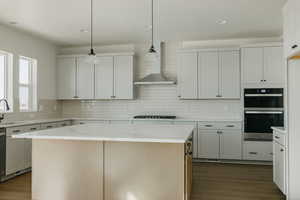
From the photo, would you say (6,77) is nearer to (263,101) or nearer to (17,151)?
(17,151)

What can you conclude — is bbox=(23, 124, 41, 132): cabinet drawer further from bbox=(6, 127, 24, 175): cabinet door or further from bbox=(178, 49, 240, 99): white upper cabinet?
bbox=(178, 49, 240, 99): white upper cabinet

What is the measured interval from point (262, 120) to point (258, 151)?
62 cm

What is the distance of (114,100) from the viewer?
20.3 feet

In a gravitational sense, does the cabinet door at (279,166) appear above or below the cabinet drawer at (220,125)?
below

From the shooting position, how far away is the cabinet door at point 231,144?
518cm

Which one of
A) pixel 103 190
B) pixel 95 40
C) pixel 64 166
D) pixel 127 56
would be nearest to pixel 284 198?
pixel 103 190

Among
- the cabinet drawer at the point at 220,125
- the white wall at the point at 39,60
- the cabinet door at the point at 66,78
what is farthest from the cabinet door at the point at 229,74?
the white wall at the point at 39,60

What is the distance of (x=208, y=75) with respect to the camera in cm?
543

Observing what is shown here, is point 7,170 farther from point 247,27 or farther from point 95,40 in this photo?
point 247,27

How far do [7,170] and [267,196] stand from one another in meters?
3.91

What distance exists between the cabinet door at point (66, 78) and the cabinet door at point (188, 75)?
252 centimetres

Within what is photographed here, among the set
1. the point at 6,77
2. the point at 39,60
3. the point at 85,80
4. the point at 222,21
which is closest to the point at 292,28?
the point at 222,21

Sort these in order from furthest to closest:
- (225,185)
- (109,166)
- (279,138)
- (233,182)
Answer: (233,182), (225,185), (279,138), (109,166)

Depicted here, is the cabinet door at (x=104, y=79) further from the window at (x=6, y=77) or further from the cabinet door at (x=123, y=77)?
the window at (x=6, y=77)
